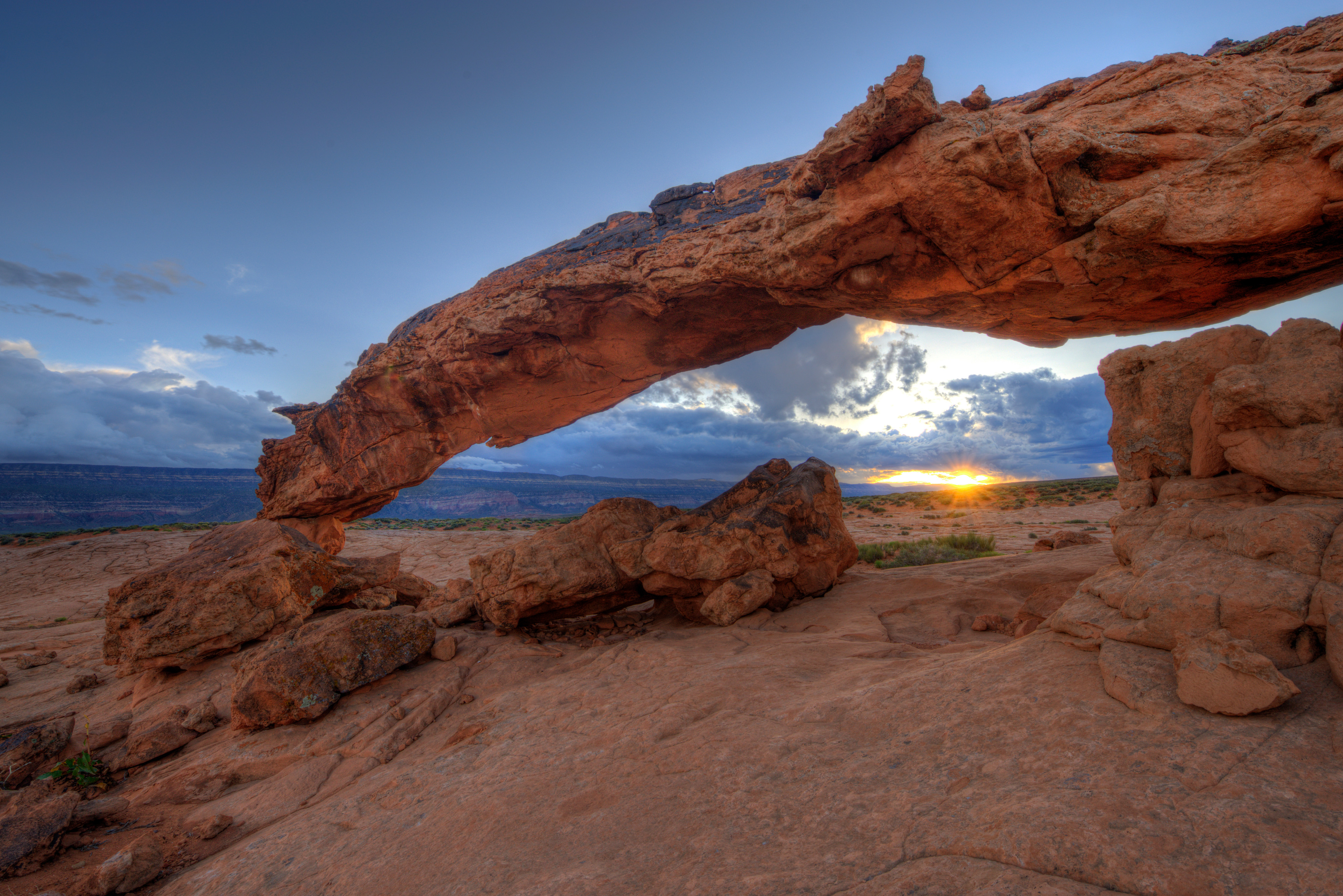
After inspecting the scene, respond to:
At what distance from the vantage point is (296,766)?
17.0 feet

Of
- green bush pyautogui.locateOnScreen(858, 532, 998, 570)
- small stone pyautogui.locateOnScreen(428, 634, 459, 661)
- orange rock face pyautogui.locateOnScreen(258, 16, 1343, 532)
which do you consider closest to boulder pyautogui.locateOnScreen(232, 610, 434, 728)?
small stone pyautogui.locateOnScreen(428, 634, 459, 661)

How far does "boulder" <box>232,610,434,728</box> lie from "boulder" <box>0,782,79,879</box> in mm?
1388

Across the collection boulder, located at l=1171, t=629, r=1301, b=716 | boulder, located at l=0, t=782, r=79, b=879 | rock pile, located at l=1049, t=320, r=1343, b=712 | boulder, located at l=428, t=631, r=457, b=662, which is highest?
rock pile, located at l=1049, t=320, r=1343, b=712

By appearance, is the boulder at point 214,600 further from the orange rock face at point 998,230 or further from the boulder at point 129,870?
the orange rock face at point 998,230

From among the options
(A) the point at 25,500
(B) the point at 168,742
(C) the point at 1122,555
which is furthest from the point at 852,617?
(A) the point at 25,500

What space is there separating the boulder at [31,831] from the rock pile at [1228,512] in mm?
7877

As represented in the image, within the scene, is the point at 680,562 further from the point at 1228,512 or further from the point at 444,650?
the point at 1228,512

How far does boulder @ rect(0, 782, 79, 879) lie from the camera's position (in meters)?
3.96

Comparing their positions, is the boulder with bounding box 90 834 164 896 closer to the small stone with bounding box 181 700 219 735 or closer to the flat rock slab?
the flat rock slab

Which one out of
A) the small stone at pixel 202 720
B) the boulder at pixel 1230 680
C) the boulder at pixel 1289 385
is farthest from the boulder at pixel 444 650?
the boulder at pixel 1289 385

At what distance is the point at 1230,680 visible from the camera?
2.69m

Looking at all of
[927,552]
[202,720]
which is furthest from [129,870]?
[927,552]

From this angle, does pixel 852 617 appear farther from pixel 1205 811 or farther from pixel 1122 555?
pixel 1205 811

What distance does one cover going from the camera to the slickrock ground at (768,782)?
7.06 feet
